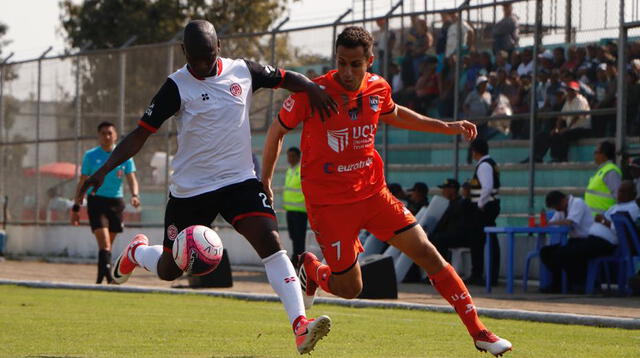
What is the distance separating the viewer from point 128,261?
10180 millimetres

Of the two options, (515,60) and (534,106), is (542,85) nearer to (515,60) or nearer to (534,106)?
(534,106)

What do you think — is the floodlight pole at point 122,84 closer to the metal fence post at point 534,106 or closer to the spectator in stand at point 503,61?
the spectator in stand at point 503,61

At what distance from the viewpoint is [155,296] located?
15.8m

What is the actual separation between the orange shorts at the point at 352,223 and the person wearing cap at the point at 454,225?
373 inches

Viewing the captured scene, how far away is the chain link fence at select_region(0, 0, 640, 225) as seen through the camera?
18.5m

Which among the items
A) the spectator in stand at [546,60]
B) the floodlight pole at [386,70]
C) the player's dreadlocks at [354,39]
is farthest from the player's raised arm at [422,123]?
the floodlight pole at [386,70]

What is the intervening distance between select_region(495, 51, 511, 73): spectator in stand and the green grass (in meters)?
6.54

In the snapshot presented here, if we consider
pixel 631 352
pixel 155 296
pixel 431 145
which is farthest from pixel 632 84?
pixel 631 352

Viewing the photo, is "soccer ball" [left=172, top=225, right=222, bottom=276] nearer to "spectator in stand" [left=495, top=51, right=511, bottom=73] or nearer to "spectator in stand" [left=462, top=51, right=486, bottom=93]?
"spectator in stand" [left=495, top=51, right=511, bottom=73]

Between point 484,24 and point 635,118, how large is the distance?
3.09 m

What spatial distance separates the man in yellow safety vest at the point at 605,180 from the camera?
673 inches

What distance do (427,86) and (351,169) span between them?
39.9 ft

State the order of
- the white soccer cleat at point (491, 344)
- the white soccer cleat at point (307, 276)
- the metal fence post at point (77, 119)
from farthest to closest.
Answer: the metal fence post at point (77, 119), the white soccer cleat at point (307, 276), the white soccer cleat at point (491, 344)

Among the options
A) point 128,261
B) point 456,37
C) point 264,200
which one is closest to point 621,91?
point 456,37
